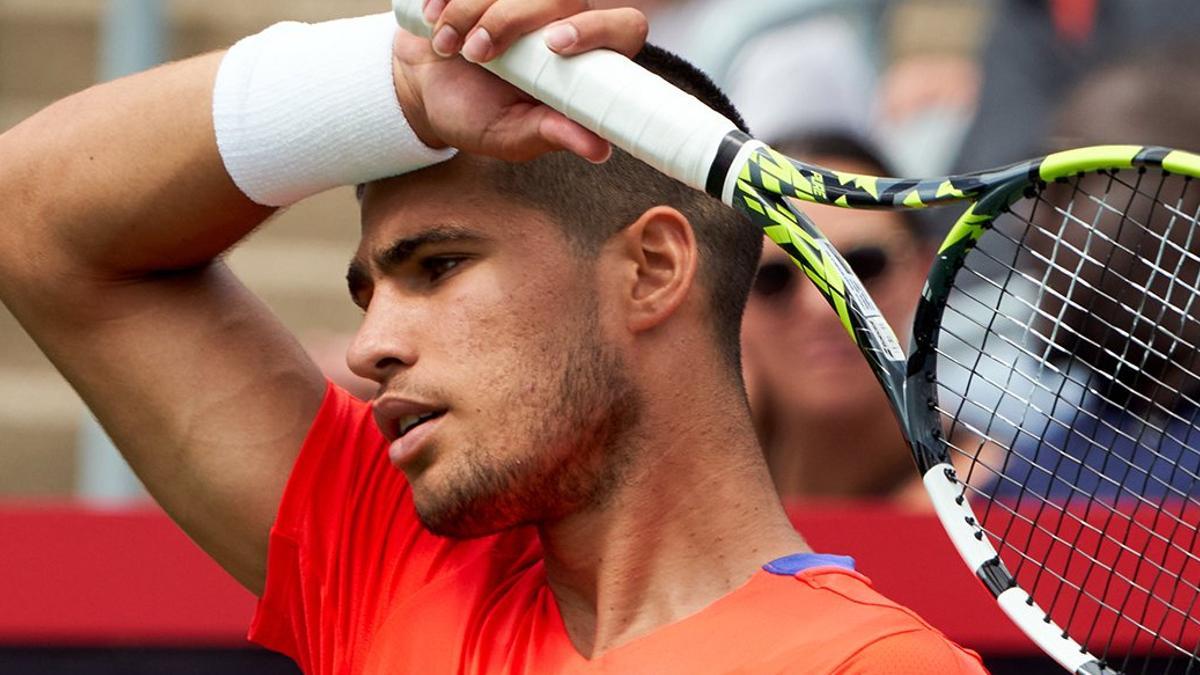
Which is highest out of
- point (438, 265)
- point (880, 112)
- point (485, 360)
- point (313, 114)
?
point (880, 112)

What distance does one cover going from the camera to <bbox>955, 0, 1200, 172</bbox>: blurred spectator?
4.57m

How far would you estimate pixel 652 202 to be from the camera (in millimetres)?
2336

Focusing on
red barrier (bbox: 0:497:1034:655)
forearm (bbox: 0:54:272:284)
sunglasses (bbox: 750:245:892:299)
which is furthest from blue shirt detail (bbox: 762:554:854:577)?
sunglasses (bbox: 750:245:892:299)

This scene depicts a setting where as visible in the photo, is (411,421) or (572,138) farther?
(411,421)

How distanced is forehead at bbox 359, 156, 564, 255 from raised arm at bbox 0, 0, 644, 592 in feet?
0.63

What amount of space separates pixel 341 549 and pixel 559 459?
14.7 inches

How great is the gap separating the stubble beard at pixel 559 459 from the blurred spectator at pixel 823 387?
1.85 metres

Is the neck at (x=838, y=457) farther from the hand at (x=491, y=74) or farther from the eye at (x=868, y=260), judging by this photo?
the hand at (x=491, y=74)

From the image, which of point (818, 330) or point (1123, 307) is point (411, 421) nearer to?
point (1123, 307)

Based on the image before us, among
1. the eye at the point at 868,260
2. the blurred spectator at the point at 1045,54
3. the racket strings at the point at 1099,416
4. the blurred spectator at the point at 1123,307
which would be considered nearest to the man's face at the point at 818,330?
the eye at the point at 868,260

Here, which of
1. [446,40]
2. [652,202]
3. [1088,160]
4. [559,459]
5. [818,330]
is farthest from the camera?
[818,330]

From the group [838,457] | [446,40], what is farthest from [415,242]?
[838,457]

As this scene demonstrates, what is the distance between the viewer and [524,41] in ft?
6.94

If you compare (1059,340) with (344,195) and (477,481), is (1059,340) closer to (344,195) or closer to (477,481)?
(477,481)
